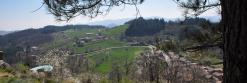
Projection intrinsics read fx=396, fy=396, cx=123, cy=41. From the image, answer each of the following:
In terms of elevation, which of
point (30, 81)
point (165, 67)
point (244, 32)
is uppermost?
point (244, 32)

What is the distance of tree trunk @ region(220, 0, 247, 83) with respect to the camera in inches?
115

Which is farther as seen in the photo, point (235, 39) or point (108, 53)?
point (108, 53)

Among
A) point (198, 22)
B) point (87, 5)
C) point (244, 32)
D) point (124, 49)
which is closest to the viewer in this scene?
point (244, 32)

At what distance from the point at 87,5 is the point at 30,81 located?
6.85 metres

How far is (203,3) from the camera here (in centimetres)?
773

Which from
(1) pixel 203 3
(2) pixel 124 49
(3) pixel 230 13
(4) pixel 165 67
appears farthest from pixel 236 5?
(2) pixel 124 49

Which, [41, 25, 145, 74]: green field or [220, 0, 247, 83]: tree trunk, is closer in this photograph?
[220, 0, 247, 83]: tree trunk

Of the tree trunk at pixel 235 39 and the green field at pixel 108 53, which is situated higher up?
the tree trunk at pixel 235 39

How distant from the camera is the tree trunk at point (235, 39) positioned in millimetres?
2914

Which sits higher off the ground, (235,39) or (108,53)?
(235,39)

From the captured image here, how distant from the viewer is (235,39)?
3.00 m

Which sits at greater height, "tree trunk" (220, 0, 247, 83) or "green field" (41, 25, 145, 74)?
"tree trunk" (220, 0, 247, 83)

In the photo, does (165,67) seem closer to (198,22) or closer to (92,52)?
(198,22)

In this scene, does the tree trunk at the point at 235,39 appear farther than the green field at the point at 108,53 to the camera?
No
